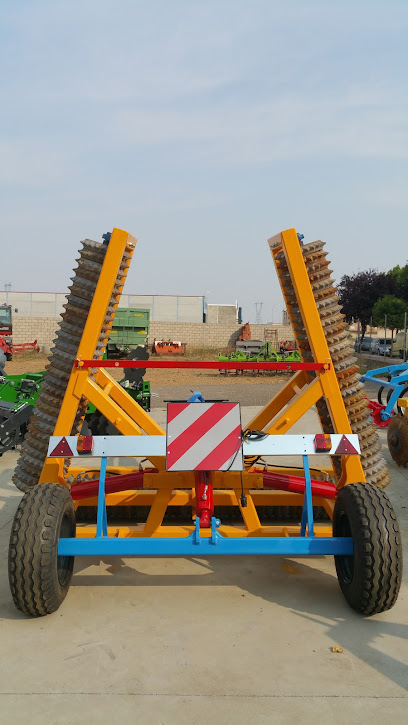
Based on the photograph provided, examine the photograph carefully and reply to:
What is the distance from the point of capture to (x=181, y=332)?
43.2 meters

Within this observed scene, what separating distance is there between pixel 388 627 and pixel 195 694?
1332 millimetres

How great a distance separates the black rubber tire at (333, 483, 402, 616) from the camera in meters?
3.43

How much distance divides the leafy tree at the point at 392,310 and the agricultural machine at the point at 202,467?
36.8 m

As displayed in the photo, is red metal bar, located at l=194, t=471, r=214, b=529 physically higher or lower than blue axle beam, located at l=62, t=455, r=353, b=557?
higher

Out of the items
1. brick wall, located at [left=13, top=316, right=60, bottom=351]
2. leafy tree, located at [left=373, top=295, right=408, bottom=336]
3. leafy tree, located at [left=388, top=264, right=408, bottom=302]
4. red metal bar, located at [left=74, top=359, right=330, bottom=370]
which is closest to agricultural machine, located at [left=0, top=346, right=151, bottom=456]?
red metal bar, located at [left=74, top=359, right=330, bottom=370]

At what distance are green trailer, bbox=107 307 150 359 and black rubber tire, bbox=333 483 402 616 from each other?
29744 mm

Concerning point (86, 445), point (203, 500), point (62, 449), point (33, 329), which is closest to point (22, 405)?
point (62, 449)

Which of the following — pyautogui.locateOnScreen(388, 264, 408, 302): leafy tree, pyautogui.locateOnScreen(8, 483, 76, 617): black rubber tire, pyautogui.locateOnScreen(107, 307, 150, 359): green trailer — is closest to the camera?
pyautogui.locateOnScreen(8, 483, 76, 617): black rubber tire

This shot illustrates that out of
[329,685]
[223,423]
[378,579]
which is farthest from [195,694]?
[223,423]

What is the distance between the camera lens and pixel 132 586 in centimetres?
414

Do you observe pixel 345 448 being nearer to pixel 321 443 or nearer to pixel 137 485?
pixel 321 443

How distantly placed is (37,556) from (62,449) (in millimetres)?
855

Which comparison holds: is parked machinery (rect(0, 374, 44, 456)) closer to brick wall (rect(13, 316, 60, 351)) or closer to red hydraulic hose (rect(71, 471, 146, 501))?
red hydraulic hose (rect(71, 471, 146, 501))

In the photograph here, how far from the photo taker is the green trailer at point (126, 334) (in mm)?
33156
